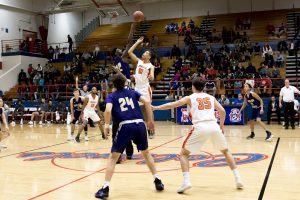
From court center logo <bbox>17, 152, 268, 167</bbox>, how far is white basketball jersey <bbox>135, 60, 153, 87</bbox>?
1699 mm

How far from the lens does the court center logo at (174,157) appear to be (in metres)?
7.80

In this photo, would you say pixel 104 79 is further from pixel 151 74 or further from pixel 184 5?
pixel 151 74

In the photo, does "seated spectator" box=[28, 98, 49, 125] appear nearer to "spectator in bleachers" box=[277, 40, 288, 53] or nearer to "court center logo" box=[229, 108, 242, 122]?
"court center logo" box=[229, 108, 242, 122]

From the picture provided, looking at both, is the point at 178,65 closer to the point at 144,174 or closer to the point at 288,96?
the point at 288,96

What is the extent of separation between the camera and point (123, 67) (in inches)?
313

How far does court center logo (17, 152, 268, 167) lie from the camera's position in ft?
25.6

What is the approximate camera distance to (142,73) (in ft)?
28.0

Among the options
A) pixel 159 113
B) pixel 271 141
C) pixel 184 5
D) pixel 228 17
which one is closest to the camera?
pixel 271 141

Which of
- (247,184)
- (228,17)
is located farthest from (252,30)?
(247,184)

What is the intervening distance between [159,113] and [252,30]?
1116 centimetres

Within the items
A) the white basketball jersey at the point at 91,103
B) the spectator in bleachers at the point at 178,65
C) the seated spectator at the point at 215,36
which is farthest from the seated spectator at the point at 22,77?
the white basketball jersey at the point at 91,103

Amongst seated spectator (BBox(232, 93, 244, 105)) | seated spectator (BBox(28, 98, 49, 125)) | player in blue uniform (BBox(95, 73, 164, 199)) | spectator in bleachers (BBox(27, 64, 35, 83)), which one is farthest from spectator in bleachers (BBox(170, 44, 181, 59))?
player in blue uniform (BBox(95, 73, 164, 199))

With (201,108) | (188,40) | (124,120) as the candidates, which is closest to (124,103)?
(124,120)

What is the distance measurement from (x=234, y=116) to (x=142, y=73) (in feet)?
34.1
